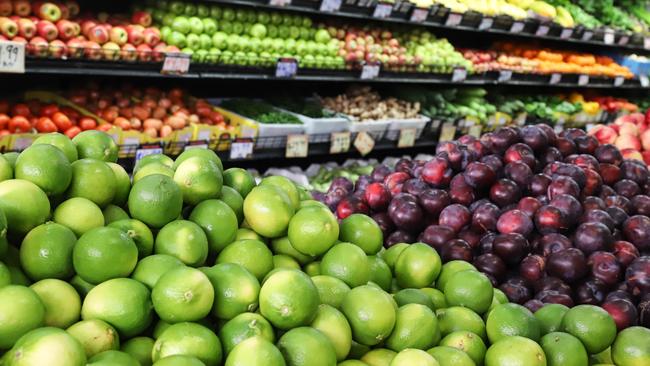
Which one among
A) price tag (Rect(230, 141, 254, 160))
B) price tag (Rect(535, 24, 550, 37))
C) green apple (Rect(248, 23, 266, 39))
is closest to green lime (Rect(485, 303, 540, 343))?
price tag (Rect(230, 141, 254, 160))

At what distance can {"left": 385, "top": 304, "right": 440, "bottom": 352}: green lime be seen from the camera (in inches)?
42.4

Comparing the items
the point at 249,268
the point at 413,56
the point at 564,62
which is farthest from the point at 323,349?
the point at 564,62

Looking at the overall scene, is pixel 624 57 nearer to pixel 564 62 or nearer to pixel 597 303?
pixel 564 62

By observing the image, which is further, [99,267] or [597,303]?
[597,303]

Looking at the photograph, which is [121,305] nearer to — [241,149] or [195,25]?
[241,149]

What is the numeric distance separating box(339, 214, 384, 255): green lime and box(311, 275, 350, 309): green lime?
189mm

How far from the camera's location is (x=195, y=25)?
10.9ft

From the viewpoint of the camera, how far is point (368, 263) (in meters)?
1.25

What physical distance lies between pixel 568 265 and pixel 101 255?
1.18m

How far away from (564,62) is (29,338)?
543cm

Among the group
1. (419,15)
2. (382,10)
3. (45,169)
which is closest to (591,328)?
(45,169)

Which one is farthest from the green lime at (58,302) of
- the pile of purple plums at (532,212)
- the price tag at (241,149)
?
the price tag at (241,149)

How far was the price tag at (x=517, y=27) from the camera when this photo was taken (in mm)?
4688

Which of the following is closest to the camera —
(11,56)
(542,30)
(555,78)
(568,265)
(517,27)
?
(568,265)
